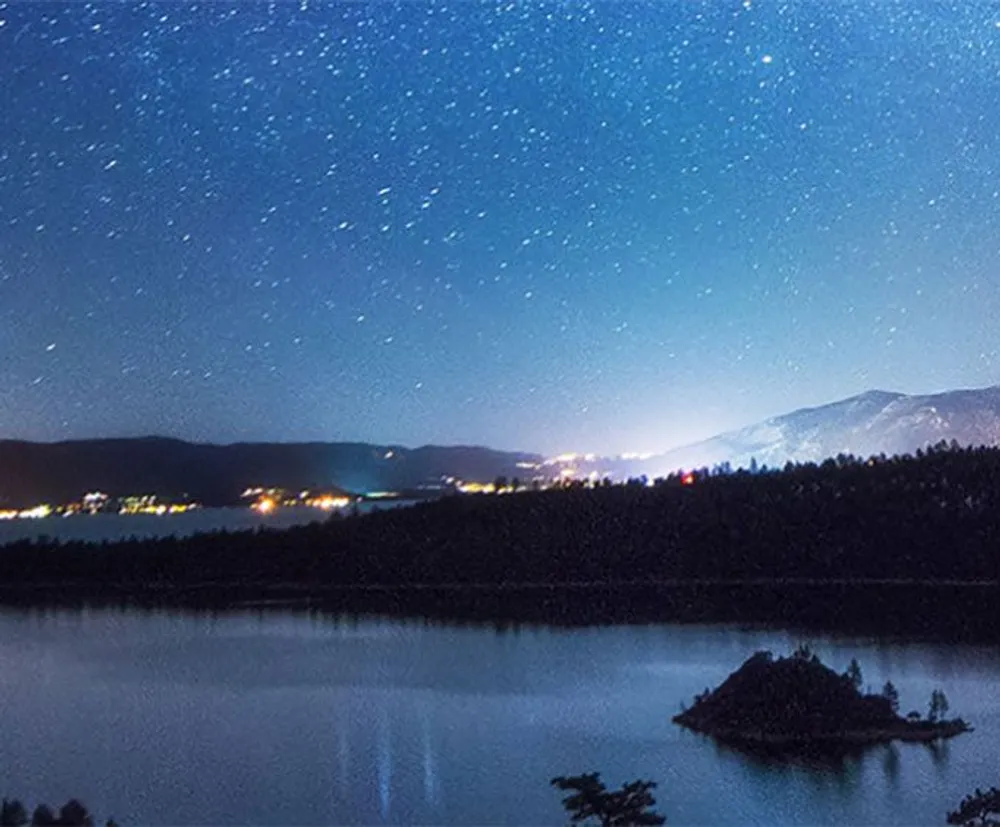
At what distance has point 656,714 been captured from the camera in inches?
502

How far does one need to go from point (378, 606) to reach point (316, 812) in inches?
674

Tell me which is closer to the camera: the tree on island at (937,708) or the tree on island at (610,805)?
the tree on island at (610,805)

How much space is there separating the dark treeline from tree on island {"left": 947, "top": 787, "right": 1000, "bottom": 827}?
15775mm

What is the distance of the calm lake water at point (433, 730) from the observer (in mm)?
9633

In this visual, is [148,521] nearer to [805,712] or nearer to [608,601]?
[608,601]

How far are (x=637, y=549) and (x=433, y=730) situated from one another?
65.4 feet

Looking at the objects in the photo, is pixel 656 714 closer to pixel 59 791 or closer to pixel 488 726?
pixel 488 726

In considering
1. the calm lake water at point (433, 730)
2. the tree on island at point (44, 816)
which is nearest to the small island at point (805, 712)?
the calm lake water at point (433, 730)

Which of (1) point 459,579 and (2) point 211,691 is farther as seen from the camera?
(1) point 459,579

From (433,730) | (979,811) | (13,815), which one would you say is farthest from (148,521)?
(979,811)

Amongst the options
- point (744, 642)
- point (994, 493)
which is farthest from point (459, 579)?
point (744, 642)

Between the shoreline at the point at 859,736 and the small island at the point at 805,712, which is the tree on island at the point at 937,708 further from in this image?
the shoreline at the point at 859,736

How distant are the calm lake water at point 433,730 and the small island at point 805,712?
30cm

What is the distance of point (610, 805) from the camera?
845cm
